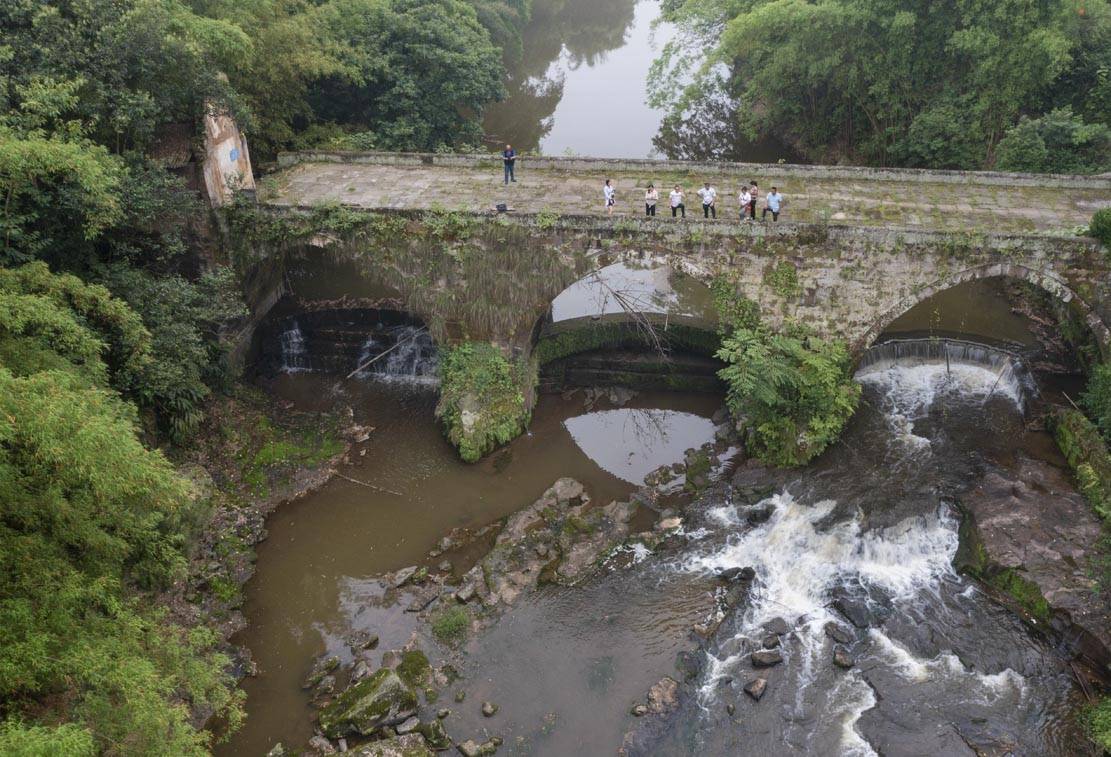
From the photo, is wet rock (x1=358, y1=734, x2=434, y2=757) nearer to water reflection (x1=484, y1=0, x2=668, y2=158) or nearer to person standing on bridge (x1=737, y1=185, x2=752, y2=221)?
person standing on bridge (x1=737, y1=185, x2=752, y2=221)

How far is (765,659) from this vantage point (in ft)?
47.4

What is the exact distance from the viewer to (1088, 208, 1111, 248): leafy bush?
16.9 m

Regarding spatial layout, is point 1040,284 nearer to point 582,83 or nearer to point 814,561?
point 814,561

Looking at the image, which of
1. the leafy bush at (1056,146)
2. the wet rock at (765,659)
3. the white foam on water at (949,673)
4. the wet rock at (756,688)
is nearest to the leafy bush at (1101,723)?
the white foam on water at (949,673)

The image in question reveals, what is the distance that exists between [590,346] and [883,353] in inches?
335

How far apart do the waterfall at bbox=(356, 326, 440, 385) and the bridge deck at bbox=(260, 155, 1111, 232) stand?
4626 mm

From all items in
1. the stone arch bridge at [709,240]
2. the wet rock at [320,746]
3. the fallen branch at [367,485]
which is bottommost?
the wet rock at [320,746]

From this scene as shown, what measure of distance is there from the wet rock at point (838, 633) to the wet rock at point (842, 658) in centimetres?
22

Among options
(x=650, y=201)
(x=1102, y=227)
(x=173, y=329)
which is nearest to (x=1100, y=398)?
(x=1102, y=227)

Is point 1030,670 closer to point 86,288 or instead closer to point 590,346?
point 590,346

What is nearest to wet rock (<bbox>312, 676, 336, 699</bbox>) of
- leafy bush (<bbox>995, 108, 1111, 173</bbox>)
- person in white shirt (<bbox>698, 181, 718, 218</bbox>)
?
person in white shirt (<bbox>698, 181, 718, 218</bbox>)

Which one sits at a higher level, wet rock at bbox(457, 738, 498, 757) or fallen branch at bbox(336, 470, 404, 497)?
fallen branch at bbox(336, 470, 404, 497)

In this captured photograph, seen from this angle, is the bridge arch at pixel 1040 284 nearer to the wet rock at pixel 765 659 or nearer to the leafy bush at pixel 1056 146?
the leafy bush at pixel 1056 146

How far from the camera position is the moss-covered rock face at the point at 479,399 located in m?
20.1
